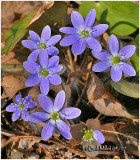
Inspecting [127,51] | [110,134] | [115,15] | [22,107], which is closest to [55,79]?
[22,107]

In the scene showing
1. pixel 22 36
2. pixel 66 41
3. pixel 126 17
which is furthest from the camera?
pixel 126 17

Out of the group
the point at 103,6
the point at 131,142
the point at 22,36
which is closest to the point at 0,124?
the point at 22,36

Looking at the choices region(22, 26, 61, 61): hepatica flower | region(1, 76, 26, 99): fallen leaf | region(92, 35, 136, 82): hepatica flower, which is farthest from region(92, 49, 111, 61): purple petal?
region(1, 76, 26, 99): fallen leaf

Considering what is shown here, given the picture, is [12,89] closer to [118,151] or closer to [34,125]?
[34,125]

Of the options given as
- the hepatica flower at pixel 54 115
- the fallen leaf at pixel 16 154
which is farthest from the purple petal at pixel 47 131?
the fallen leaf at pixel 16 154

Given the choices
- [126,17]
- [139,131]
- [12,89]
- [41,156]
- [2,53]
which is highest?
[126,17]

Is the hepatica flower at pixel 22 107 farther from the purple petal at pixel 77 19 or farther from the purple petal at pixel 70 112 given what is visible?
the purple petal at pixel 77 19
